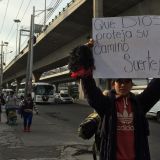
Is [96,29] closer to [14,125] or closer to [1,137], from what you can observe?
[1,137]

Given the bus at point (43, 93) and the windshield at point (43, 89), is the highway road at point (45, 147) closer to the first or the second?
the bus at point (43, 93)

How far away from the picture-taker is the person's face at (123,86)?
440 centimetres

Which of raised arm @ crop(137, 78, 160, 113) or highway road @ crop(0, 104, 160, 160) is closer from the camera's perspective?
raised arm @ crop(137, 78, 160, 113)

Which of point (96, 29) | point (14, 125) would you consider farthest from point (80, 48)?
point (14, 125)

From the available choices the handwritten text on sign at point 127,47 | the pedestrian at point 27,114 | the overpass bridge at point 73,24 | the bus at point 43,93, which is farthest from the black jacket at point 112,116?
the bus at point 43,93

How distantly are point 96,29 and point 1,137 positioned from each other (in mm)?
11874

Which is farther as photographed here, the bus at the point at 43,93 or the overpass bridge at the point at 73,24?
the bus at the point at 43,93

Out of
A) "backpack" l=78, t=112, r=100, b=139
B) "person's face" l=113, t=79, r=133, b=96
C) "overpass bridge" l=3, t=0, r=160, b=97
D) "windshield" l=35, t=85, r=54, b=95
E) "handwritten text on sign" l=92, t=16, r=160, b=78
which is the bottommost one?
"backpack" l=78, t=112, r=100, b=139

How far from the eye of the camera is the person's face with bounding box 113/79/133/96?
14.4 feet

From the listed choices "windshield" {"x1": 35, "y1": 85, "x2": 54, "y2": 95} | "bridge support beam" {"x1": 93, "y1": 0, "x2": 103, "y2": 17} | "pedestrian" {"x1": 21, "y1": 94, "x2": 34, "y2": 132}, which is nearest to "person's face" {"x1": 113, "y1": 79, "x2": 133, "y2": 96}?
"pedestrian" {"x1": 21, "y1": 94, "x2": 34, "y2": 132}

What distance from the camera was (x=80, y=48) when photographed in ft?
14.5

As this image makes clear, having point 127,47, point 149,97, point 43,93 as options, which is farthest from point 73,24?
point 149,97

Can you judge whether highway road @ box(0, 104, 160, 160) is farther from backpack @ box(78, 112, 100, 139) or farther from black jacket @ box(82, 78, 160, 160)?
black jacket @ box(82, 78, 160, 160)

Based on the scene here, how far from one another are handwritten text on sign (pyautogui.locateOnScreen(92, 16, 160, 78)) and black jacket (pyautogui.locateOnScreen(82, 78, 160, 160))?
0.80 ft
